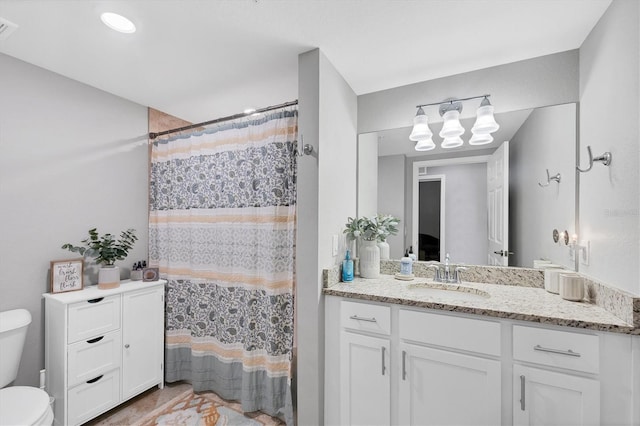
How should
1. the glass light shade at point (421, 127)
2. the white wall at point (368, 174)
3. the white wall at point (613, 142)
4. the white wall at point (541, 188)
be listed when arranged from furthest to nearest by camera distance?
the white wall at point (368, 174)
the glass light shade at point (421, 127)
the white wall at point (541, 188)
the white wall at point (613, 142)

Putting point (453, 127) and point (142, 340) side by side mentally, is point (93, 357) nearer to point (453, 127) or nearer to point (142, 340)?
point (142, 340)

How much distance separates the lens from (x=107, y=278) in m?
2.09

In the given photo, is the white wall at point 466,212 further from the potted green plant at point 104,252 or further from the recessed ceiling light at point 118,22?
the potted green plant at point 104,252

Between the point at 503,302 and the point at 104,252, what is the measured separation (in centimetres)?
258

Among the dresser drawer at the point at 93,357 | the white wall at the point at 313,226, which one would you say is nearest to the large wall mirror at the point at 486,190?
the white wall at the point at 313,226

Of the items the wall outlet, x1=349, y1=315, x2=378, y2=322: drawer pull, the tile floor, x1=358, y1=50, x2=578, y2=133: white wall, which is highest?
x1=358, y1=50, x2=578, y2=133: white wall

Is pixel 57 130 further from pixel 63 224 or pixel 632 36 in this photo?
pixel 632 36

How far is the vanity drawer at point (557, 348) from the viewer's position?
1243 mm

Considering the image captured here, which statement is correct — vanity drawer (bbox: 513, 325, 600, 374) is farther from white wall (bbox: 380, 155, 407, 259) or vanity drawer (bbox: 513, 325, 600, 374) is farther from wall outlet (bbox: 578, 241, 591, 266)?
white wall (bbox: 380, 155, 407, 259)

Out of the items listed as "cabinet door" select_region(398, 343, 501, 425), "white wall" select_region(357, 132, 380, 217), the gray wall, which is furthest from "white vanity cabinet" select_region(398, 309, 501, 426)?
"white wall" select_region(357, 132, 380, 217)

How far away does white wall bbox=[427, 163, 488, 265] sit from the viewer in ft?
6.65

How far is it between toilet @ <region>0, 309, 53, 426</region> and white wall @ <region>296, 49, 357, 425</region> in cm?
128

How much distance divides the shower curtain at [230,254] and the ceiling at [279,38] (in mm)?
442

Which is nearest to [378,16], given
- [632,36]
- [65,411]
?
[632,36]
